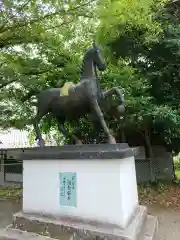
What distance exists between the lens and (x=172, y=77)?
28.0 ft

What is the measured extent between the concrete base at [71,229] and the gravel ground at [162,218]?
13.7 inches

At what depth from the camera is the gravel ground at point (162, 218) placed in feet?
14.7

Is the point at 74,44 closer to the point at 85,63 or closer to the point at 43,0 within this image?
the point at 43,0

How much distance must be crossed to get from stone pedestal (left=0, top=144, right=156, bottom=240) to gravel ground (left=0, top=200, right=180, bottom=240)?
34 centimetres

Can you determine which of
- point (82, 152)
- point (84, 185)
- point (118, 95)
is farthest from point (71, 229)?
point (118, 95)

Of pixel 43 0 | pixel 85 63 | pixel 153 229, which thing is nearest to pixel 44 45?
pixel 43 0

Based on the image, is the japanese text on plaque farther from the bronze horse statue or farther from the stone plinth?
the bronze horse statue

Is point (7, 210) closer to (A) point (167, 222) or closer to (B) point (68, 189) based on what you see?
(B) point (68, 189)

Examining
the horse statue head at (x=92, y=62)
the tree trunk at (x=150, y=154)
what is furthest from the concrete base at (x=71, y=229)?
the tree trunk at (x=150, y=154)

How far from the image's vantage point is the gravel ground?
4.48 meters

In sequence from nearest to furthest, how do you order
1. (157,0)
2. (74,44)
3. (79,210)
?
1. (79,210)
2. (157,0)
3. (74,44)

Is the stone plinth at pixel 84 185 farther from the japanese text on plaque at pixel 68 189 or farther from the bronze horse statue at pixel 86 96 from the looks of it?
the bronze horse statue at pixel 86 96

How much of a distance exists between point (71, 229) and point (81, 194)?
21.8 inches

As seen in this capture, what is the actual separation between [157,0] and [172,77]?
3.17 metres
